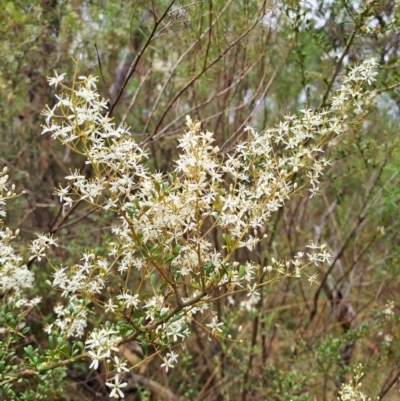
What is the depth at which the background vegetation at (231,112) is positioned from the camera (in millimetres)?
2355

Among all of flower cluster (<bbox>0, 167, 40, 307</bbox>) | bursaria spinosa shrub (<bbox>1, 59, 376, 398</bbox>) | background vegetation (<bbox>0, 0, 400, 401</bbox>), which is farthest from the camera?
background vegetation (<bbox>0, 0, 400, 401</bbox>)

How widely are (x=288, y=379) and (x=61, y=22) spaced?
2.17 m

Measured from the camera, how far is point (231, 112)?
3.18m

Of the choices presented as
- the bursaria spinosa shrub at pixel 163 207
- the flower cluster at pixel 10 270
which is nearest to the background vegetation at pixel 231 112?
the flower cluster at pixel 10 270

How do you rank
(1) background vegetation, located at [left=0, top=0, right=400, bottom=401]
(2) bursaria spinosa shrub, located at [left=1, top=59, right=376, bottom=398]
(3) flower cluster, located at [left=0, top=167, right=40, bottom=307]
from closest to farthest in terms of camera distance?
(2) bursaria spinosa shrub, located at [left=1, top=59, right=376, bottom=398]
(3) flower cluster, located at [left=0, top=167, right=40, bottom=307]
(1) background vegetation, located at [left=0, top=0, right=400, bottom=401]

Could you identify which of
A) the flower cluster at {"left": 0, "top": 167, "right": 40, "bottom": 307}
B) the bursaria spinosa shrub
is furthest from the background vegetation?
the bursaria spinosa shrub

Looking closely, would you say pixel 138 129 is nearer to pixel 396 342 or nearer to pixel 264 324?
pixel 264 324

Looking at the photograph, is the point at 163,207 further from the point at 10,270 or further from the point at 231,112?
the point at 231,112

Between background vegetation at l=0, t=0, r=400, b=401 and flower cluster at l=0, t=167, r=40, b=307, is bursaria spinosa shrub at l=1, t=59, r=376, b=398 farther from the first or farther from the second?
background vegetation at l=0, t=0, r=400, b=401

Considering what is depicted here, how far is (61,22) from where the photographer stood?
2.63 meters

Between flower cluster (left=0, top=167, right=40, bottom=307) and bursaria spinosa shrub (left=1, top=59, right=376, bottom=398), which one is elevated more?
bursaria spinosa shrub (left=1, top=59, right=376, bottom=398)

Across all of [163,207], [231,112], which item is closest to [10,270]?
[163,207]

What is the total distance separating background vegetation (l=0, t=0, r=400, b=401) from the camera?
2.36 m

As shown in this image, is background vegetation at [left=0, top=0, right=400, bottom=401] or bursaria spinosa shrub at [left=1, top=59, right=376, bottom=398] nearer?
bursaria spinosa shrub at [left=1, top=59, right=376, bottom=398]
